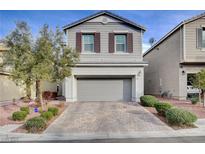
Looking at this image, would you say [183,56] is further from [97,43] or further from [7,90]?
[7,90]

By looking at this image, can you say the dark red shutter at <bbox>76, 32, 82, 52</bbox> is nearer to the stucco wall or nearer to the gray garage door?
the gray garage door

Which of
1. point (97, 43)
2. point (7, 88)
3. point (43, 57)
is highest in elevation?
point (97, 43)

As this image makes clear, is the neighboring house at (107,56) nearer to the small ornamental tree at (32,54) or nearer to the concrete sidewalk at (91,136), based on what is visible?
the small ornamental tree at (32,54)

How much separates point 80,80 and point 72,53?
4.05 metres

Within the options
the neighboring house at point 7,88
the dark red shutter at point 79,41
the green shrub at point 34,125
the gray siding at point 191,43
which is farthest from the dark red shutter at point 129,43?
the green shrub at point 34,125

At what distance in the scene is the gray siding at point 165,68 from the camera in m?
17.8

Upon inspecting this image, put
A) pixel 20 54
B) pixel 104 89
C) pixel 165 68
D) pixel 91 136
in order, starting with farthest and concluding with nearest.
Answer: pixel 165 68, pixel 104 89, pixel 20 54, pixel 91 136

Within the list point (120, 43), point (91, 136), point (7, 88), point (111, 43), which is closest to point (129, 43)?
point (120, 43)

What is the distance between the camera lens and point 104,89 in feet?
56.7

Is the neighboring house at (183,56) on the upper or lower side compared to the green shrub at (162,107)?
upper

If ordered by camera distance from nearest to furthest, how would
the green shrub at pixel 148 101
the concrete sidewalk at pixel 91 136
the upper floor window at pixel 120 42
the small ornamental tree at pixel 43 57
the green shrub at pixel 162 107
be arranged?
the concrete sidewalk at pixel 91 136
the green shrub at pixel 162 107
the small ornamental tree at pixel 43 57
the green shrub at pixel 148 101
the upper floor window at pixel 120 42

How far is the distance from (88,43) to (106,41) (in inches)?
51.2

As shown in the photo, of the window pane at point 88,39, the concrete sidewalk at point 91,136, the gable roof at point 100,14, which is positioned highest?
the gable roof at point 100,14

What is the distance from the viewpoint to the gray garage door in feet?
56.6
